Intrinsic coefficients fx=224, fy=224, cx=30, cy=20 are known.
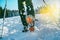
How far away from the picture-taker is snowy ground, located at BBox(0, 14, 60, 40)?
6.44 feet

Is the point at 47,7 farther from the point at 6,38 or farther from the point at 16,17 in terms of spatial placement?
the point at 6,38

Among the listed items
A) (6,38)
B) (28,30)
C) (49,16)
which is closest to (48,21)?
(49,16)

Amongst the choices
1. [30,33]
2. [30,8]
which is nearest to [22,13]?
[30,8]

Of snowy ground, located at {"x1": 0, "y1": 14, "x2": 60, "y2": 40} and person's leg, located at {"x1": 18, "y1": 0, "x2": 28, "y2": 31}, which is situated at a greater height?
person's leg, located at {"x1": 18, "y1": 0, "x2": 28, "y2": 31}

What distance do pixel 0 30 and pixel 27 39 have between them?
259 mm

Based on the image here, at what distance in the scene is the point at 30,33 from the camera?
2.01 metres

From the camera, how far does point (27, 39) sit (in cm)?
197

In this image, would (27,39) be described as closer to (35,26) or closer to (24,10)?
(35,26)

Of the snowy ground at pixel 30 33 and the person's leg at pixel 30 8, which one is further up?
the person's leg at pixel 30 8

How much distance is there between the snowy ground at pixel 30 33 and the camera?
1.96 meters

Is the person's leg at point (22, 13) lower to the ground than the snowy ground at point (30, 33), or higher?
higher

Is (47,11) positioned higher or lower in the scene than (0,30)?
higher

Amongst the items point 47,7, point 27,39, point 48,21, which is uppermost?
point 47,7

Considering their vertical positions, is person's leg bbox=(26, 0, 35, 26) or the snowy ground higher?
person's leg bbox=(26, 0, 35, 26)
